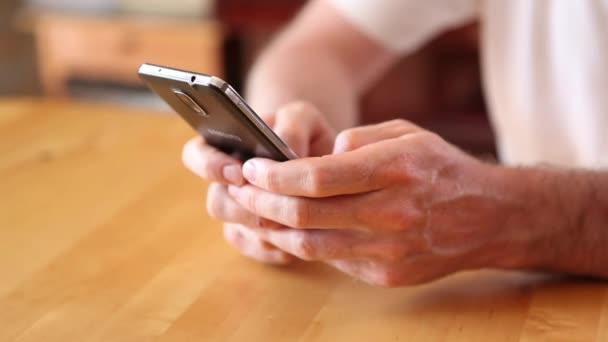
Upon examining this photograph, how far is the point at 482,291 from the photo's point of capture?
0.67 m

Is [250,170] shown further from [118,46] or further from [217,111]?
[118,46]

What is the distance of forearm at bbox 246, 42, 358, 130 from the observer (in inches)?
37.4

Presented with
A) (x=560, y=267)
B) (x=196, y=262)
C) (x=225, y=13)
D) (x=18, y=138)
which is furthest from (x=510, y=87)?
(x=225, y=13)

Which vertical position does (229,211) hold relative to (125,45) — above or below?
above

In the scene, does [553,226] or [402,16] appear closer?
[553,226]

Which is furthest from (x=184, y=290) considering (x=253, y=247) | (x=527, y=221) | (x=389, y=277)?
(x=527, y=221)

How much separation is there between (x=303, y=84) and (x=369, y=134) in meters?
0.35

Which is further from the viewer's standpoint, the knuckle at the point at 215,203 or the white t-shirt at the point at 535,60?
the white t-shirt at the point at 535,60

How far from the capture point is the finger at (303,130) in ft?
2.38

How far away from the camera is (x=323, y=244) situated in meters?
0.64

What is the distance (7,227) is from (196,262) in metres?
0.22

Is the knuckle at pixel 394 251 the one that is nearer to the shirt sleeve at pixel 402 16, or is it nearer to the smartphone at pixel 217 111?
the smartphone at pixel 217 111

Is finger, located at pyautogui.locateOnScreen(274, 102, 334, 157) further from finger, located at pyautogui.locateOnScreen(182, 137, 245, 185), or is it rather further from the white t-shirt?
the white t-shirt

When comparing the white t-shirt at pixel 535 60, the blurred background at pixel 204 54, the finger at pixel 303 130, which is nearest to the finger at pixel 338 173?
the finger at pixel 303 130
